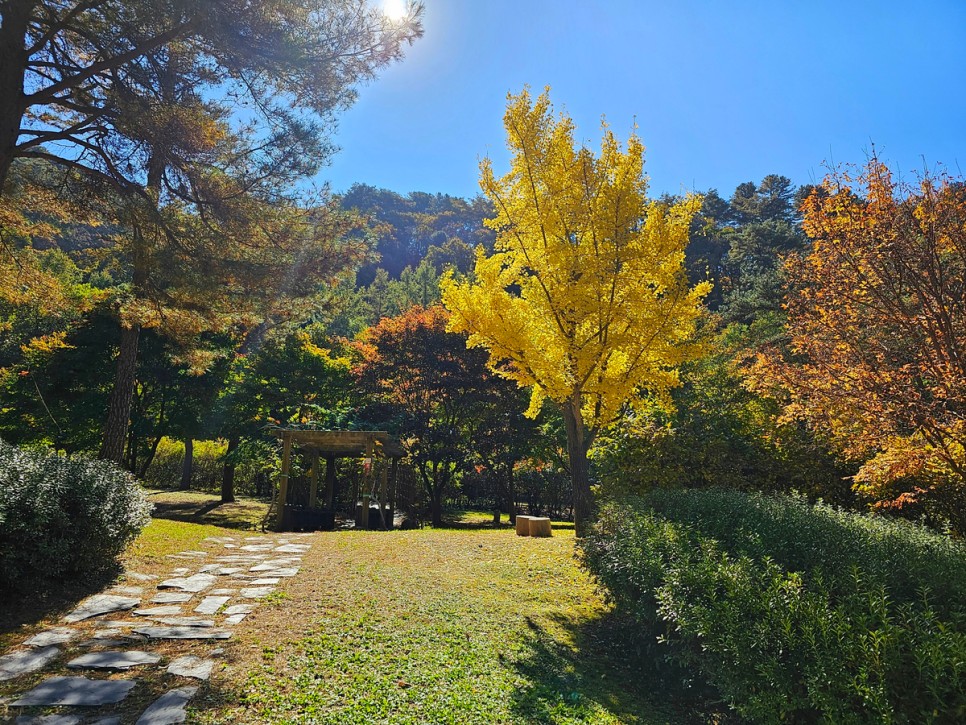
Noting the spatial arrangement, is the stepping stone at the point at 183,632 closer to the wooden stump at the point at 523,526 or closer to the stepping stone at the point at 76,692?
the stepping stone at the point at 76,692

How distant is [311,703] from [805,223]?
628 cm

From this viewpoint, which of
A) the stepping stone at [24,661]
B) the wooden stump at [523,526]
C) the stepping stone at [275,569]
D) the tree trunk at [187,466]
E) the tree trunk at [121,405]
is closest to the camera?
the stepping stone at [24,661]

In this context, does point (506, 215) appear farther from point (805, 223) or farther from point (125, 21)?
point (125, 21)

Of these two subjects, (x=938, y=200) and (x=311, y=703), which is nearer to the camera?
(x=311, y=703)

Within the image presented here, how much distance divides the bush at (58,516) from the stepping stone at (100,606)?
41 centimetres

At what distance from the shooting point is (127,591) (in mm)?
5191

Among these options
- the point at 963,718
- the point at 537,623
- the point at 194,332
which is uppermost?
the point at 194,332

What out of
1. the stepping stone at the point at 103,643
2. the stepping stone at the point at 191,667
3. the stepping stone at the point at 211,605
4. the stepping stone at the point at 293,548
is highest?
the stepping stone at the point at 191,667

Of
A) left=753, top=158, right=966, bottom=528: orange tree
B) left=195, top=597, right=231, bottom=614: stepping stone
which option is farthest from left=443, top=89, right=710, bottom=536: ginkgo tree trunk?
left=195, top=597, right=231, bottom=614: stepping stone

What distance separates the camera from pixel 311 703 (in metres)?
3.07

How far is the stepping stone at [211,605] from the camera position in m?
4.74

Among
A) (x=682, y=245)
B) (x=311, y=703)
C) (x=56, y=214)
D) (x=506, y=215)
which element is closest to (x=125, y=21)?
(x=56, y=214)

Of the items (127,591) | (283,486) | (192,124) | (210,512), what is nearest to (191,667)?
(127,591)

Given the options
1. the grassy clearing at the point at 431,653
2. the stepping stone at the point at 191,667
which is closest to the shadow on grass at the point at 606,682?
the grassy clearing at the point at 431,653
